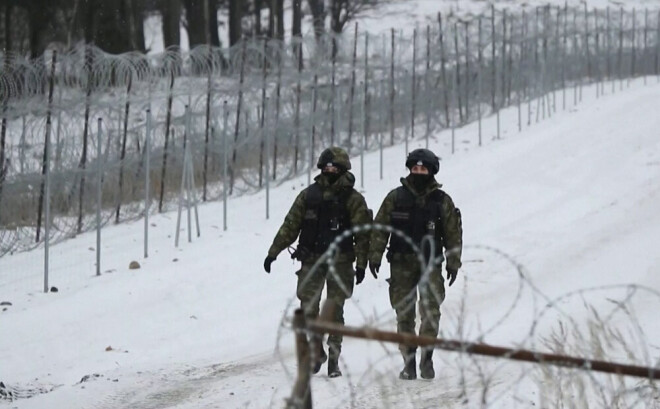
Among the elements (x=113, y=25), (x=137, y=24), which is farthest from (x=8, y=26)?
(x=137, y=24)

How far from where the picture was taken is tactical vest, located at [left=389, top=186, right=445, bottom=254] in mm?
7492

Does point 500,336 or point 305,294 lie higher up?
point 305,294

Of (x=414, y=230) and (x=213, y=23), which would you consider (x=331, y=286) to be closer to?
(x=414, y=230)

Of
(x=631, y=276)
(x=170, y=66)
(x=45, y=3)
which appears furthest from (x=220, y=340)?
(x=45, y=3)

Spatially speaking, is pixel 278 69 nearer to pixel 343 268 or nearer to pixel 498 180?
pixel 498 180

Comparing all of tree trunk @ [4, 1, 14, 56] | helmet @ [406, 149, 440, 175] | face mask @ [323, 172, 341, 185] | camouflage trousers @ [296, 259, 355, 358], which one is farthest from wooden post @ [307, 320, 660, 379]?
tree trunk @ [4, 1, 14, 56]

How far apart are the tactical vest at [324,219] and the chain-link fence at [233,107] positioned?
15.4 ft

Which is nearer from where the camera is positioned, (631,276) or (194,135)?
(631,276)

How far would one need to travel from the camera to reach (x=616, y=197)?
15.5 metres

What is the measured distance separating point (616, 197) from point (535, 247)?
2.95m

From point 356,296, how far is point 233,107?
705 cm

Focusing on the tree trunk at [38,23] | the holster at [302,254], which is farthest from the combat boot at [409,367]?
the tree trunk at [38,23]

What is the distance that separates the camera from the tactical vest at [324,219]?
777cm

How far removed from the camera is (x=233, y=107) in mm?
17422
